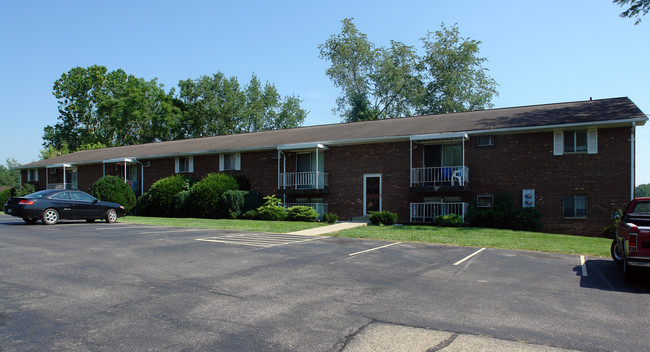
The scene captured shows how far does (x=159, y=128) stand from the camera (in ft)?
180

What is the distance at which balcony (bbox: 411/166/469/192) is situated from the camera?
18766 mm

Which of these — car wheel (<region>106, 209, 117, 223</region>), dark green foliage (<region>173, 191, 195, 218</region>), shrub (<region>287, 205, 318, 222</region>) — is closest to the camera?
car wheel (<region>106, 209, 117, 223</region>)

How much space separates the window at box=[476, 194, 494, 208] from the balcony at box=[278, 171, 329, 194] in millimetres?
7258

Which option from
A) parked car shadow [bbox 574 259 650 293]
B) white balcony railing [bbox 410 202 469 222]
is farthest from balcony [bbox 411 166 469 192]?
parked car shadow [bbox 574 259 650 293]

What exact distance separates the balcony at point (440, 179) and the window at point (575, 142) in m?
3.67

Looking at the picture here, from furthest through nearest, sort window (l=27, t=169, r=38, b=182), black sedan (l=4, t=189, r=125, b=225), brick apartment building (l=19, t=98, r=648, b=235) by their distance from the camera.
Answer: window (l=27, t=169, r=38, b=182), brick apartment building (l=19, t=98, r=648, b=235), black sedan (l=4, t=189, r=125, b=225)

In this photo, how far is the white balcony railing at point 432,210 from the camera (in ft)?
63.5

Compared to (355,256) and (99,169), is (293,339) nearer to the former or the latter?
(355,256)

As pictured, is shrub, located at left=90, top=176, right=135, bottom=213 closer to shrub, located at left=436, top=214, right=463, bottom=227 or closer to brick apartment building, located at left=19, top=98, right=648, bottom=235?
brick apartment building, located at left=19, top=98, right=648, bottom=235

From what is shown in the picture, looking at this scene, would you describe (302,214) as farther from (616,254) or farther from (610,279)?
(610,279)

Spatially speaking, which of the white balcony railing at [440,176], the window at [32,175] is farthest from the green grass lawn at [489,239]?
the window at [32,175]

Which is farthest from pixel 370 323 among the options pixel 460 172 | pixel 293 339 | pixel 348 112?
pixel 348 112

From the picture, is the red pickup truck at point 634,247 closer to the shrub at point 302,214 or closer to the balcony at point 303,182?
the shrub at point 302,214

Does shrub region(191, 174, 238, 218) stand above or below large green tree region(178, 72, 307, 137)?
below
